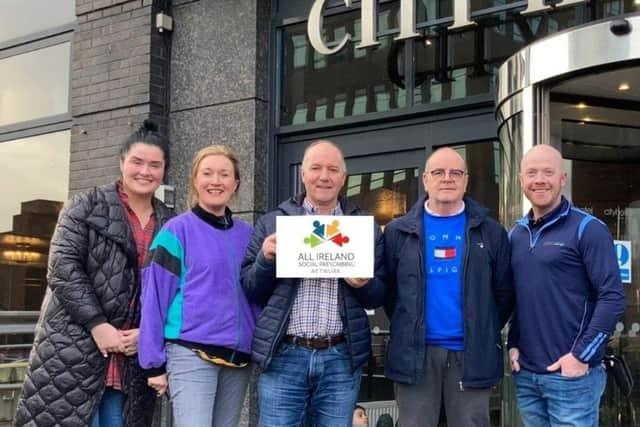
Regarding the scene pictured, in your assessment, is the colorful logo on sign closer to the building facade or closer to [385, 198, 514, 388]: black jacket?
[385, 198, 514, 388]: black jacket

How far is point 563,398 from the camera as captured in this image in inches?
133

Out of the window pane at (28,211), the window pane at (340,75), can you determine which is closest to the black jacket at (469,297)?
the window pane at (340,75)

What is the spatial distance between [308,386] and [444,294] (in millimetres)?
694

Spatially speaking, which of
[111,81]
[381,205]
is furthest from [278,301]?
[111,81]

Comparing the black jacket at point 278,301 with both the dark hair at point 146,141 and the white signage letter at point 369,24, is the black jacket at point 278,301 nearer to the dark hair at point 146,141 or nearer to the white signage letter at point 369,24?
the dark hair at point 146,141

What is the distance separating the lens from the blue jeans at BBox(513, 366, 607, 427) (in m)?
3.36

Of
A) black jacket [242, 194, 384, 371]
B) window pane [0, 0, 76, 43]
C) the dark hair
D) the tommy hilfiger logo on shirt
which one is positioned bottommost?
black jacket [242, 194, 384, 371]

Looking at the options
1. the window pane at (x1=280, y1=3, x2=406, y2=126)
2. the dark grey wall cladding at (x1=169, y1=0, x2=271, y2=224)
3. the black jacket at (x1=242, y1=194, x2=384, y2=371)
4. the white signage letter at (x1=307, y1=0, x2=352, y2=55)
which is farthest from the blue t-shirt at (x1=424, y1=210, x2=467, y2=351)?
the dark grey wall cladding at (x1=169, y1=0, x2=271, y2=224)

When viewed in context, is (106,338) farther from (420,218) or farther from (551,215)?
(551,215)

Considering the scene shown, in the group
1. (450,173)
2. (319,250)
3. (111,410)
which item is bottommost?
(111,410)

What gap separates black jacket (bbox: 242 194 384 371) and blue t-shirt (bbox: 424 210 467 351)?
0.72ft

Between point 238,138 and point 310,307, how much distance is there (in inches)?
131

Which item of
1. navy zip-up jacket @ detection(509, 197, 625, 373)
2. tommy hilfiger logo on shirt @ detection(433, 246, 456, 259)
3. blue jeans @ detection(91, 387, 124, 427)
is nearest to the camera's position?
navy zip-up jacket @ detection(509, 197, 625, 373)

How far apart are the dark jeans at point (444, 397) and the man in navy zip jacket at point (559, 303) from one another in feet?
0.80
